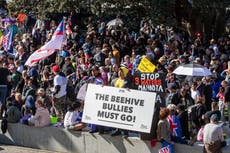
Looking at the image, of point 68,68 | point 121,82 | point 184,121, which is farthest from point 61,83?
point 184,121

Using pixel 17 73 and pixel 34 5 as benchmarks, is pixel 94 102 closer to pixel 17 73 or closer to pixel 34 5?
pixel 17 73

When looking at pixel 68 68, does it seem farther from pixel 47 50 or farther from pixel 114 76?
pixel 114 76

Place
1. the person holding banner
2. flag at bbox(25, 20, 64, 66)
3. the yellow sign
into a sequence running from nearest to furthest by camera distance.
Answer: the person holding banner < the yellow sign < flag at bbox(25, 20, 64, 66)

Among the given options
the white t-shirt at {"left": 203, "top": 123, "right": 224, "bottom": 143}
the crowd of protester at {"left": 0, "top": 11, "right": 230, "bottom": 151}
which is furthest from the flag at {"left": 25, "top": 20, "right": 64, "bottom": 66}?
the white t-shirt at {"left": 203, "top": 123, "right": 224, "bottom": 143}

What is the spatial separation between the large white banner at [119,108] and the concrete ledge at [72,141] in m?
0.35

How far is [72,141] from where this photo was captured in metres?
15.5

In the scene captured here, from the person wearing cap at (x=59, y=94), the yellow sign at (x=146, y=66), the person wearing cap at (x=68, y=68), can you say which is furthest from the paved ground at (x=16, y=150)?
the person wearing cap at (x=68, y=68)

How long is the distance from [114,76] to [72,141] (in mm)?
2985

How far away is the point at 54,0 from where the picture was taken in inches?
1038

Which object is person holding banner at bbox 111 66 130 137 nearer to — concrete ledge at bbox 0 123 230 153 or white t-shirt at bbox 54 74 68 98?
concrete ledge at bbox 0 123 230 153

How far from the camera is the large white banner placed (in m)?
A: 14.1

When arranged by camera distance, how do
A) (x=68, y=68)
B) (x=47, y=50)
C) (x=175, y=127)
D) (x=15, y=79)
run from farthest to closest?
(x=68, y=68), (x=15, y=79), (x=47, y=50), (x=175, y=127)

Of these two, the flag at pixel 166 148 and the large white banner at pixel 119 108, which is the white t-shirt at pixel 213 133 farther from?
the large white banner at pixel 119 108

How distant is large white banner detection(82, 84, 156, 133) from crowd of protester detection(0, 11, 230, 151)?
0.94ft
